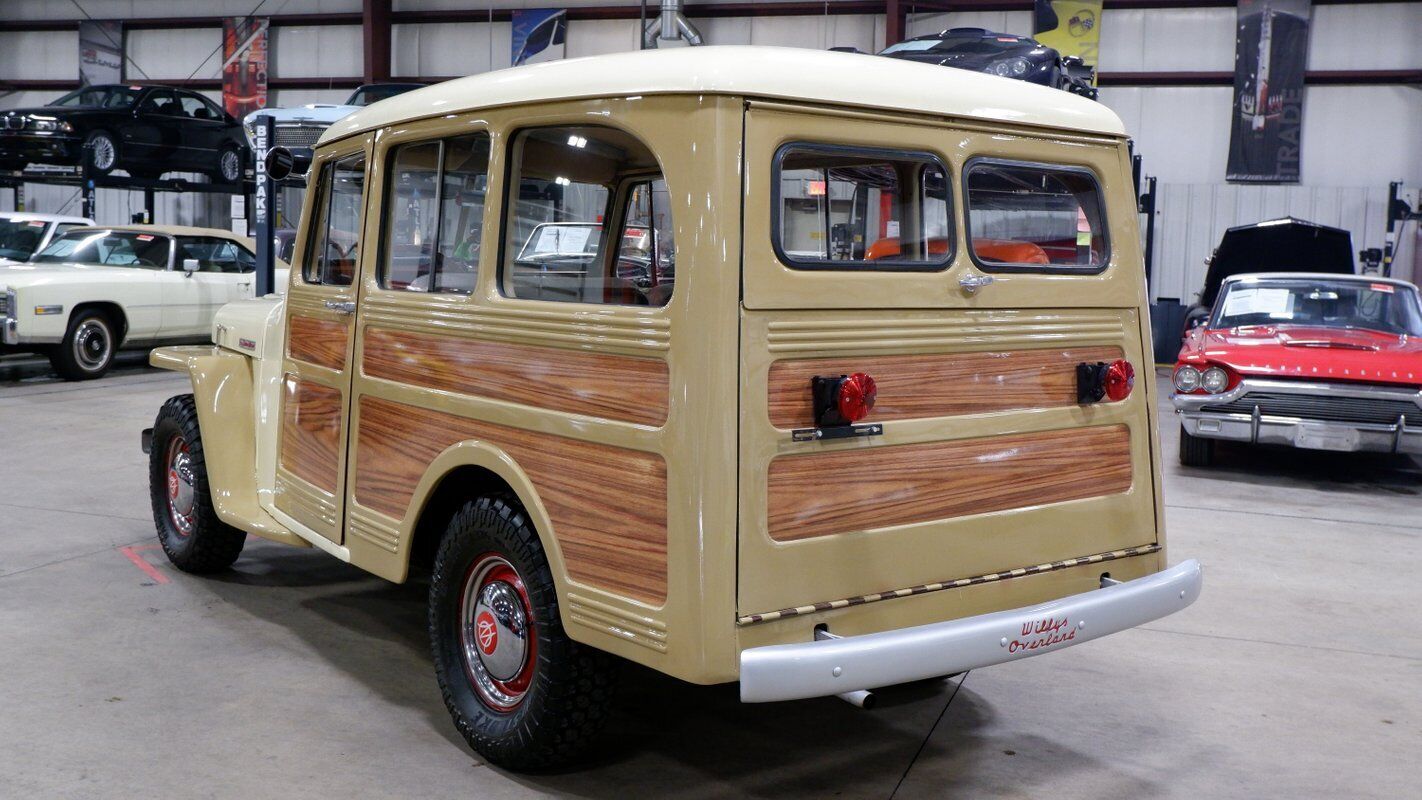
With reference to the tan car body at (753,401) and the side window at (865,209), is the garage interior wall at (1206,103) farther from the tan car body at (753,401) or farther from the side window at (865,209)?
the side window at (865,209)

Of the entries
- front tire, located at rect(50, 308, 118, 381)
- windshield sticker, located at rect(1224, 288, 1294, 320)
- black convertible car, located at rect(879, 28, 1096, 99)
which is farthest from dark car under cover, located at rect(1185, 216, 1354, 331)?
front tire, located at rect(50, 308, 118, 381)

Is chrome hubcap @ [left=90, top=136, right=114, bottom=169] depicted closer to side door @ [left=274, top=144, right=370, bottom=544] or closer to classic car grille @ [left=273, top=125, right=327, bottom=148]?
classic car grille @ [left=273, top=125, right=327, bottom=148]

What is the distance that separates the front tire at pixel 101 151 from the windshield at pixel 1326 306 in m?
14.0

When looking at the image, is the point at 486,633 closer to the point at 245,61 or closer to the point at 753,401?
the point at 753,401

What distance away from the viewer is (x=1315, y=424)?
780cm

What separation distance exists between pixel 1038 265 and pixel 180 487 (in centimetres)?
385

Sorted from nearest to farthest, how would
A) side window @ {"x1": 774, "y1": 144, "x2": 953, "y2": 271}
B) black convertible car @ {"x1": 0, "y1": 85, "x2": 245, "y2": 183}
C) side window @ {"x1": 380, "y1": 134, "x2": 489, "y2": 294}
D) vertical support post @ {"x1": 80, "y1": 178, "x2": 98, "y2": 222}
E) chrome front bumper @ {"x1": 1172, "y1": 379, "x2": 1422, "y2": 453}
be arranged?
side window @ {"x1": 774, "y1": 144, "x2": 953, "y2": 271}
side window @ {"x1": 380, "y1": 134, "x2": 489, "y2": 294}
chrome front bumper @ {"x1": 1172, "y1": 379, "x2": 1422, "y2": 453}
black convertible car @ {"x1": 0, "y1": 85, "x2": 245, "y2": 183}
vertical support post @ {"x1": 80, "y1": 178, "x2": 98, "y2": 222}

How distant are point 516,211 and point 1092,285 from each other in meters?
1.71

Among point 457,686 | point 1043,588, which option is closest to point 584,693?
point 457,686

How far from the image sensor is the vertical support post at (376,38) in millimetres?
21031

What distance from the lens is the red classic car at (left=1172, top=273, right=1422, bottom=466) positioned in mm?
7711

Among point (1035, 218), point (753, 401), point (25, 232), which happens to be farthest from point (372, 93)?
point (753, 401)

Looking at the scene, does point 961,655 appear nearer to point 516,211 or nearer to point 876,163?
point 876,163

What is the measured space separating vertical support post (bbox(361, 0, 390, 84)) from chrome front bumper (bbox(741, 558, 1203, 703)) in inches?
795
